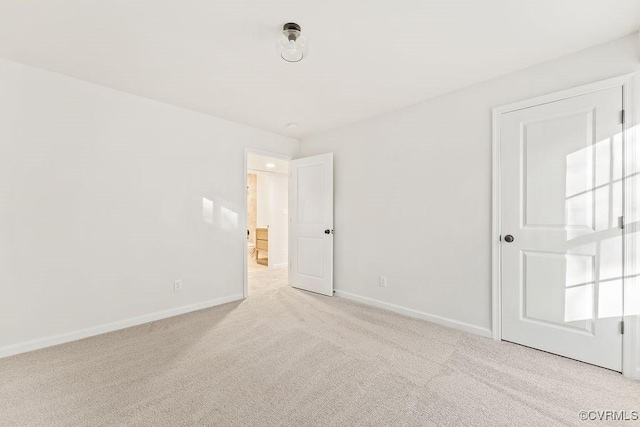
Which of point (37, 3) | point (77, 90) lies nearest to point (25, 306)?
point (77, 90)

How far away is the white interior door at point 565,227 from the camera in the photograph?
203 centimetres

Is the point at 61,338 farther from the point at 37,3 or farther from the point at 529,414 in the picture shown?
the point at 529,414

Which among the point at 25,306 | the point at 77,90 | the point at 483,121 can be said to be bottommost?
the point at 25,306

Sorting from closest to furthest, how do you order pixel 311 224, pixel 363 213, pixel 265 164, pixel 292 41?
pixel 292 41, pixel 363 213, pixel 311 224, pixel 265 164

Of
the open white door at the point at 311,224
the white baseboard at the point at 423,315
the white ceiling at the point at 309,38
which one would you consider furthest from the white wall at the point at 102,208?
the white baseboard at the point at 423,315

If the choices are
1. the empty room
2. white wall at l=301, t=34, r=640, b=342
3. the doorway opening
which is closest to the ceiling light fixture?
the empty room

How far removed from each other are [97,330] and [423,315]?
3.34m

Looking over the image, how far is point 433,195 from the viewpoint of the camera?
2984mm

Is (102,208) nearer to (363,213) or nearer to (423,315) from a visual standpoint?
(363,213)

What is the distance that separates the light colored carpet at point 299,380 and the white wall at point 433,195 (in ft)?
1.61

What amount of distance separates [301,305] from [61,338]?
7.71ft

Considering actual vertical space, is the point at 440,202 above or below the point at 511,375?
above

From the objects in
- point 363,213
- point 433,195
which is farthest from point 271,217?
point 433,195

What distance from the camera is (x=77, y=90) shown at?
2.57 meters
